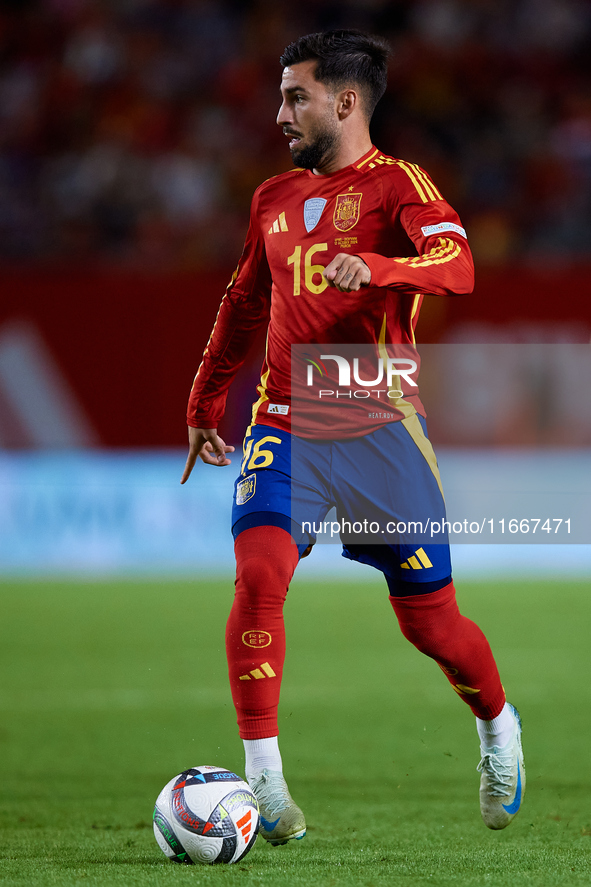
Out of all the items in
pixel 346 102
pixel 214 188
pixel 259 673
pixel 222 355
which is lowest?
pixel 214 188

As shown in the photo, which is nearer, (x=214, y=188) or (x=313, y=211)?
(x=313, y=211)

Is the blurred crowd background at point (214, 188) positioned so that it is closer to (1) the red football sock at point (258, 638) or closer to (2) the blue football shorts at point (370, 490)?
(2) the blue football shorts at point (370, 490)

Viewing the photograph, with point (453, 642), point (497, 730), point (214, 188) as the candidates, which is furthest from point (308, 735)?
point (214, 188)

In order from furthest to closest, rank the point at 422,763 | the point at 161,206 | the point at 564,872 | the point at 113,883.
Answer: the point at 161,206
the point at 422,763
the point at 564,872
the point at 113,883

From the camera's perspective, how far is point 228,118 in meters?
12.3

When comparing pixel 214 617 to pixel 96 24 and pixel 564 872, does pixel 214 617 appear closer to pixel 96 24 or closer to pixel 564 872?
pixel 564 872

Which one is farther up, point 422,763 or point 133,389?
point 422,763

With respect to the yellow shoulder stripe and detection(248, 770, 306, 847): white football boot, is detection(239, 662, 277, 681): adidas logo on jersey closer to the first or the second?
detection(248, 770, 306, 847): white football boot

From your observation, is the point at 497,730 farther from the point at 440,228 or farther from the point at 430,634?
the point at 440,228

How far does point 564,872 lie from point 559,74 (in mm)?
10705

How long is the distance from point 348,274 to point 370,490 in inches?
31.2

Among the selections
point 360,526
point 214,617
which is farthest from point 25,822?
point 214,617

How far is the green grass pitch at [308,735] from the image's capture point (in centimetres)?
319

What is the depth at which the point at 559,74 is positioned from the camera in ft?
40.4
